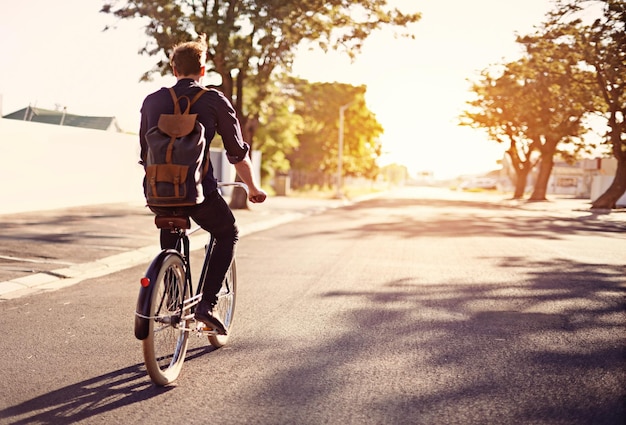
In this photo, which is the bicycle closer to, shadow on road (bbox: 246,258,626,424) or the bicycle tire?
the bicycle tire

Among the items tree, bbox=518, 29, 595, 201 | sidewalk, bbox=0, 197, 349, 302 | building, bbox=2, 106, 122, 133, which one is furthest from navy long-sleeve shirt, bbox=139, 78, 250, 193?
tree, bbox=518, 29, 595, 201

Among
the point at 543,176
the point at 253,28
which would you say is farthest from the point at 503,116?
the point at 253,28

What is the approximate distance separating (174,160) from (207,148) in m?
0.32

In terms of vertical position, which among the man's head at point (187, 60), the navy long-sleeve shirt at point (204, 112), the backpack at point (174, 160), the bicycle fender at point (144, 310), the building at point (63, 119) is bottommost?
the bicycle fender at point (144, 310)

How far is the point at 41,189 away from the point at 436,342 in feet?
49.2

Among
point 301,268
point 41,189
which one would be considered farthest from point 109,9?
point 301,268

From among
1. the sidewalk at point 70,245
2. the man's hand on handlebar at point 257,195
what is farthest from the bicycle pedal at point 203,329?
the sidewalk at point 70,245

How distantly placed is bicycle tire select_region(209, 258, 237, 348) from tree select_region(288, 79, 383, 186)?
45.1m

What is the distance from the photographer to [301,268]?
8891mm

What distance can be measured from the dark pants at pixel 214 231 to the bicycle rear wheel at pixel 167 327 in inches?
9.5

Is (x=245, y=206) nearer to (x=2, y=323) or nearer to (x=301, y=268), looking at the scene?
(x=301, y=268)

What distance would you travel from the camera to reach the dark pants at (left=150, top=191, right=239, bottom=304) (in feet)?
12.5

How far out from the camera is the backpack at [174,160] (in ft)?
11.5

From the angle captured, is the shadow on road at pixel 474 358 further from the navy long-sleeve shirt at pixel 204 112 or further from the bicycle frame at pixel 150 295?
the navy long-sleeve shirt at pixel 204 112
